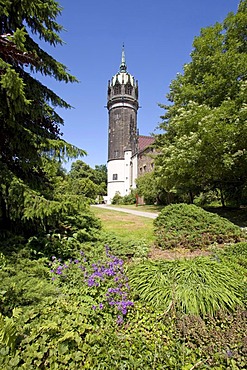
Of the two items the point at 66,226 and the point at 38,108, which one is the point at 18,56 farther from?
the point at 66,226

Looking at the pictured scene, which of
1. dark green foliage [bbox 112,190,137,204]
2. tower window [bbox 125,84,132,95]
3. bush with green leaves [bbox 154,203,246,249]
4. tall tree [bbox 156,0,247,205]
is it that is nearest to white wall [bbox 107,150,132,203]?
dark green foliage [bbox 112,190,137,204]

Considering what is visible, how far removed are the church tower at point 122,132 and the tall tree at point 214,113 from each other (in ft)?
87.8

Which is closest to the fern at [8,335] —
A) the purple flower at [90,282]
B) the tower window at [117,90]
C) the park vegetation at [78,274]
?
the park vegetation at [78,274]

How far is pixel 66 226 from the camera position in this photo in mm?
5445

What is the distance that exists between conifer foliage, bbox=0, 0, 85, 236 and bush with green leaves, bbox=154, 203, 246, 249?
341cm

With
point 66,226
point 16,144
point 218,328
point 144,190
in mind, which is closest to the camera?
point 218,328

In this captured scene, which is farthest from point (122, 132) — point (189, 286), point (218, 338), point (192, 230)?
point (218, 338)

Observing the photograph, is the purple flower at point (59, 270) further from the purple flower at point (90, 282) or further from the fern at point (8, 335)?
the fern at point (8, 335)

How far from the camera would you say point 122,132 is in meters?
43.0

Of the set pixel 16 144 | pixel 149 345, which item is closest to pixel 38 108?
pixel 16 144

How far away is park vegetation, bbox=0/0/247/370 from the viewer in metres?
2.23

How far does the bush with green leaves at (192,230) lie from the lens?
593 cm

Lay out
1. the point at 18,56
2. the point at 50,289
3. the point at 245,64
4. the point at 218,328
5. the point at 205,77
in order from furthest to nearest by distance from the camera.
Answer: the point at 205,77 → the point at 245,64 → the point at 18,56 → the point at 50,289 → the point at 218,328

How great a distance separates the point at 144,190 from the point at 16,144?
22895 mm
